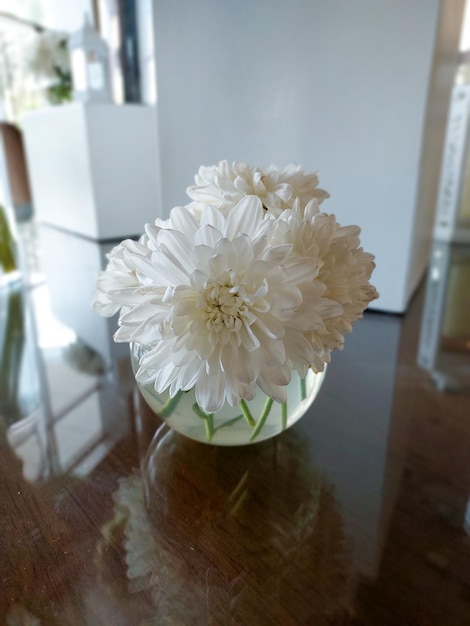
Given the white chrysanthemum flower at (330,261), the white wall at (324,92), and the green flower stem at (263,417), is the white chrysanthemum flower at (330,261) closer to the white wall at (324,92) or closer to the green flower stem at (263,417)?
the green flower stem at (263,417)

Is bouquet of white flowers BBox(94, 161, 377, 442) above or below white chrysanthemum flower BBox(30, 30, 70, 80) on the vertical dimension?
below

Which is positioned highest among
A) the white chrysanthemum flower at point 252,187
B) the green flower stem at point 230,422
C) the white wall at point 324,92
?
the white wall at point 324,92

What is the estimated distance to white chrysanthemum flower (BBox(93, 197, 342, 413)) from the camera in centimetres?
23

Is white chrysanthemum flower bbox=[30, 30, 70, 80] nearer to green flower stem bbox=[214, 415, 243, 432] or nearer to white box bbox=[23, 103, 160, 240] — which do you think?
white box bbox=[23, 103, 160, 240]

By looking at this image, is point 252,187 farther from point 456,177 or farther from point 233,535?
point 456,177

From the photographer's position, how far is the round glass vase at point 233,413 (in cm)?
32

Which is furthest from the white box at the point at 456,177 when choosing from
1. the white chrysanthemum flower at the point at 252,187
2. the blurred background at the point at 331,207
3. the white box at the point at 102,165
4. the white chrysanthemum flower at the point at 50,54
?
the white chrysanthemum flower at the point at 50,54

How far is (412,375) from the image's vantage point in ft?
1.73

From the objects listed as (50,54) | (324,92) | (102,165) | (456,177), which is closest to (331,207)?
(324,92)

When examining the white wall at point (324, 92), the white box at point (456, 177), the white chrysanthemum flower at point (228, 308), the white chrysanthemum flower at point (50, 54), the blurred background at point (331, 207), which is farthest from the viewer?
the white chrysanthemum flower at point (50, 54)

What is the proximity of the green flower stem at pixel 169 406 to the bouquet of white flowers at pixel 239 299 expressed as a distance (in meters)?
0.05

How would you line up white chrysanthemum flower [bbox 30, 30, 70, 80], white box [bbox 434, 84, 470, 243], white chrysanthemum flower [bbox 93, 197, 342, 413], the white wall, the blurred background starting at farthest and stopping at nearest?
white chrysanthemum flower [bbox 30, 30, 70, 80] → white box [bbox 434, 84, 470, 243] → the white wall → the blurred background → white chrysanthemum flower [bbox 93, 197, 342, 413]

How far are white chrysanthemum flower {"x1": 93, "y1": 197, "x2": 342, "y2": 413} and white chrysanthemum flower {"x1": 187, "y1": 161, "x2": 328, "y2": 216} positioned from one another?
0.15ft

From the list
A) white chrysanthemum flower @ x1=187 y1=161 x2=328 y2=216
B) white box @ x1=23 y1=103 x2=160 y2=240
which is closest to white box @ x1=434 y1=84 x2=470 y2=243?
white box @ x1=23 y1=103 x2=160 y2=240
